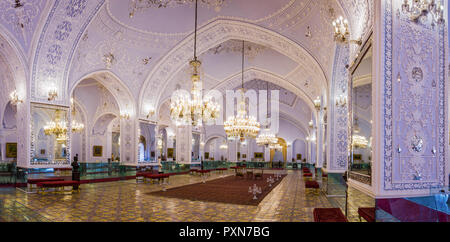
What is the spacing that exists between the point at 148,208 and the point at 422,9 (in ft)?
18.5

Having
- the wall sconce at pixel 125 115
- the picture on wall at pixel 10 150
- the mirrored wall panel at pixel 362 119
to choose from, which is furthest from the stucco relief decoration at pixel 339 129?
the picture on wall at pixel 10 150

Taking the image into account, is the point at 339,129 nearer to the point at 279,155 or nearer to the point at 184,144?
the point at 184,144

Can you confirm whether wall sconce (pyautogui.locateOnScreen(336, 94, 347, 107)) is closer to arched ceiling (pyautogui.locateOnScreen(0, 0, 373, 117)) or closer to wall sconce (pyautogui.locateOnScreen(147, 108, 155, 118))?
arched ceiling (pyautogui.locateOnScreen(0, 0, 373, 117))

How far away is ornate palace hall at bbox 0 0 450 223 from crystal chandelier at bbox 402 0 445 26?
0.08 feet

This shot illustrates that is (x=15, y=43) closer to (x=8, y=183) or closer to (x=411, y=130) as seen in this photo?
(x=8, y=183)

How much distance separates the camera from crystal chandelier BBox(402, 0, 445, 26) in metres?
3.33

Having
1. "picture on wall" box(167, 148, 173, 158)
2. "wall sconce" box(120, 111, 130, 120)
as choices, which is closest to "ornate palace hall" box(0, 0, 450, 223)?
"wall sconce" box(120, 111, 130, 120)

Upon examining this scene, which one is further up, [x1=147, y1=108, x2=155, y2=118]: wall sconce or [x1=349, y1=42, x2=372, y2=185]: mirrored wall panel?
[x1=147, y1=108, x2=155, y2=118]: wall sconce

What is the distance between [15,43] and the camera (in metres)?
8.62

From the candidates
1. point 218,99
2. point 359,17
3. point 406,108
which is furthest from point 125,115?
point 406,108

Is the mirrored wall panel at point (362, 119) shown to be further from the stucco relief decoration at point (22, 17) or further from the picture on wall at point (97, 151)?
the picture on wall at point (97, 151)

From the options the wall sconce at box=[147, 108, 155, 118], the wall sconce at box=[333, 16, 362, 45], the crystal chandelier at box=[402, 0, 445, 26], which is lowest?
the wall sconce at box=[147, 108, 155, 118]

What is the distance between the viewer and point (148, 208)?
6180mm

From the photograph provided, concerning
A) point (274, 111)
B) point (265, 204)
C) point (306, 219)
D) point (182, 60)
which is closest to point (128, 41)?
point (182, 60)
